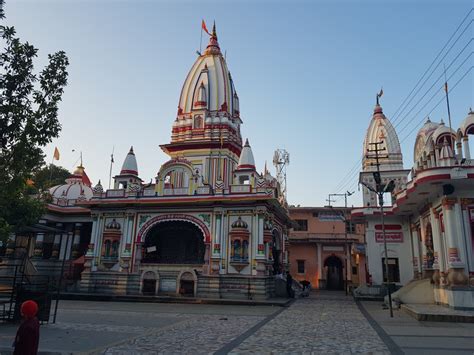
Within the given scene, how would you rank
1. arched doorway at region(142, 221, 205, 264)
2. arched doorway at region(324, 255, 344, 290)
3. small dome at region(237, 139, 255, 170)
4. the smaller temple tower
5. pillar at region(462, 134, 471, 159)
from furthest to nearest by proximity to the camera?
arched doorway at region(324, 255, 344, 290), the smaller temple tower, arched doorway at region(142, 221, 205, 264), small dome at region(237, 139, 255, 170), pillar at region(462, 134, 471, 159)

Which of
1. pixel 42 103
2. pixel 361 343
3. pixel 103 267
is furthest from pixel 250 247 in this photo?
pixel 42 103

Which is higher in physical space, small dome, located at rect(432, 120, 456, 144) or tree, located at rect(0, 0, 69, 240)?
small dome, located at rect(432, 120, 456, 144)

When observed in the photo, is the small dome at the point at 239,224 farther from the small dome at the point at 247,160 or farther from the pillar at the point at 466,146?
the pillar at the point at 466,146

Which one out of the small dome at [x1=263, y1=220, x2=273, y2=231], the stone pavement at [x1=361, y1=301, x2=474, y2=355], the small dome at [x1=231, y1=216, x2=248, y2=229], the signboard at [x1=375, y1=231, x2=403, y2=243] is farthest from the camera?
the signboard at [x1=375, y1=231, x2=403, y2=243]

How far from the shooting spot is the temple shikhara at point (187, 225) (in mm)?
24719

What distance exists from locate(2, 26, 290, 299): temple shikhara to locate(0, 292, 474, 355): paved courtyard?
25.8ft

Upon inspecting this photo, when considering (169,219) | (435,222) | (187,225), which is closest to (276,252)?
(187,225)

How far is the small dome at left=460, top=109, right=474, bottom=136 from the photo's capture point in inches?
752

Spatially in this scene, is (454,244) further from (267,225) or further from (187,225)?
(187,225)

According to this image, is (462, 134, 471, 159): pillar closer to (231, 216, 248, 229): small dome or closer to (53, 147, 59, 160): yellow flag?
(231, 216, 248, 229): small dome

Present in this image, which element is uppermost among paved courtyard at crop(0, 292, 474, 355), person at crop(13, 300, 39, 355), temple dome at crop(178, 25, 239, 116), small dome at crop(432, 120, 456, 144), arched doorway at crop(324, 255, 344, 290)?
temple dome at crop(178, 25, 239, 116)

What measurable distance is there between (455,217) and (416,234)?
24.2ft

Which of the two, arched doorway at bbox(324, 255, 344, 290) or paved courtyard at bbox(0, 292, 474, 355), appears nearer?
paved courtyard at bbox(0, 292, 474, 355)

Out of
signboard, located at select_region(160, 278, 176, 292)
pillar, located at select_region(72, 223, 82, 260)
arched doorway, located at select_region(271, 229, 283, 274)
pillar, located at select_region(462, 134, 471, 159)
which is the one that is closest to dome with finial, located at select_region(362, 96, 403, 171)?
arched doorway, located at select_region(271, 229, 283, 274)
